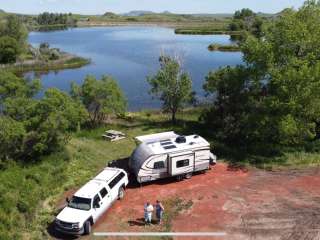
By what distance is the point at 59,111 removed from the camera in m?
28.2

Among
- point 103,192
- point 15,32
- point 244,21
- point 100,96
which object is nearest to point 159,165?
point 103,192

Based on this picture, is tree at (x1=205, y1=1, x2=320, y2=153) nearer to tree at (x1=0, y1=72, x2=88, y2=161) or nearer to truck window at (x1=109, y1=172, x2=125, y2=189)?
truck window at (x1=109, y1=172, x2=125, y2=189)

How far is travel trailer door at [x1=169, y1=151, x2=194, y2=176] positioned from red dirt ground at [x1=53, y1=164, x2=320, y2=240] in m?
0.77

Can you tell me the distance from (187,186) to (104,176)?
17.3 feet

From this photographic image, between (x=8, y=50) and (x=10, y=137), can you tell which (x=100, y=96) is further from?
(x=8, y=50)

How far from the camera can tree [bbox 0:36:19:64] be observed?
90.4 metres

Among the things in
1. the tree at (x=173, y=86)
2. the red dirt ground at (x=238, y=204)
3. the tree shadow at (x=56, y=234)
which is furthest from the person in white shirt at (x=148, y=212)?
the tree at (x=173, y=86)

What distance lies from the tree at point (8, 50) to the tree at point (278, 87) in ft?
217

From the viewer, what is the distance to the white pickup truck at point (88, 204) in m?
20.5

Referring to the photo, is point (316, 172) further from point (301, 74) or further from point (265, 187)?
point (301, 74)

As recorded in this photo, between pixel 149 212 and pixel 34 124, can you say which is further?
pixel 34 124

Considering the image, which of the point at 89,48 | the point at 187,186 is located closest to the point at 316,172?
the point at 187,186

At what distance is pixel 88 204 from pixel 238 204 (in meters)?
8.11

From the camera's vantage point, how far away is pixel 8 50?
9044cm
